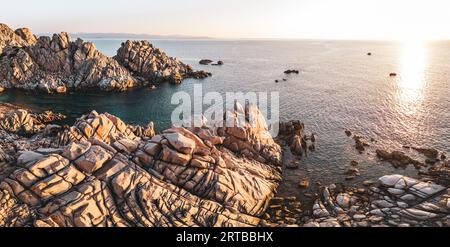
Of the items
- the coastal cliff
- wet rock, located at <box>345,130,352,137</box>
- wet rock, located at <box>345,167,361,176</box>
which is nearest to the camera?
wet rock, located at <box>345,167,361,176</box>

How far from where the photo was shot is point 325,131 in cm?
7394

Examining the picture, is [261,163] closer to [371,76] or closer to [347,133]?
[347,133]

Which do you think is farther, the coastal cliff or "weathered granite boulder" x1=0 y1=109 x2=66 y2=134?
the coastal cliff

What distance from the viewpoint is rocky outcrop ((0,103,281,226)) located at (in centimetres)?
3362

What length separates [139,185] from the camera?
3812 cm

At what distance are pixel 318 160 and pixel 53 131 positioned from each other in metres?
53.5

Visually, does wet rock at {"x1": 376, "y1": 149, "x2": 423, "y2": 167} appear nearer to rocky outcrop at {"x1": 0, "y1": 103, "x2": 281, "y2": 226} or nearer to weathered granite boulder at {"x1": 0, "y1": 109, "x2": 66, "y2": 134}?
rocky outcrop at {"x1": 0, "y1": 103, "x2": 281, "y2": 226}

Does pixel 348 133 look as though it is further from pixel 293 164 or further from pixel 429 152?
pixel 293 164

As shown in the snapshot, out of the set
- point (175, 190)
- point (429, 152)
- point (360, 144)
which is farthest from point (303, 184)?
point (429, 152)

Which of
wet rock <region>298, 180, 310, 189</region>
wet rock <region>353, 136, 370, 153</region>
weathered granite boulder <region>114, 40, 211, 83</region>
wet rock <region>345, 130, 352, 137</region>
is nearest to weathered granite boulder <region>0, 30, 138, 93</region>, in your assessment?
weathered granite boulder <region>114, 40, 211, 83</region>

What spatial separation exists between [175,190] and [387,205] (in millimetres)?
28864

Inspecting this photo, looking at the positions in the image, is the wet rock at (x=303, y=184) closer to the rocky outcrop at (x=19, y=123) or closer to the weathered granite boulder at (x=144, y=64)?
the rocky outcrop at (x=19, y=123)

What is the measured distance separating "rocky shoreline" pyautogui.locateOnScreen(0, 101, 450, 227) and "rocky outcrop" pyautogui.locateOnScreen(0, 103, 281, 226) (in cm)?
11

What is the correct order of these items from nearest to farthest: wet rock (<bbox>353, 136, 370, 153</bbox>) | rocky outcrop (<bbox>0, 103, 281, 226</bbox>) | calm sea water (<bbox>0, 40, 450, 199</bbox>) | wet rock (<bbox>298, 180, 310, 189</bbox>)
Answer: rocky outcrop (<bbox>0, 103, 281, 226</bbox>) < wet rock (<bbox>298, 180, 310, 189</bbox>) < calm sea water (<bbox>0, 40, 450, 199</bbox>) < wet rock (<bbox>353, 136, 370, 153</bbox>)
